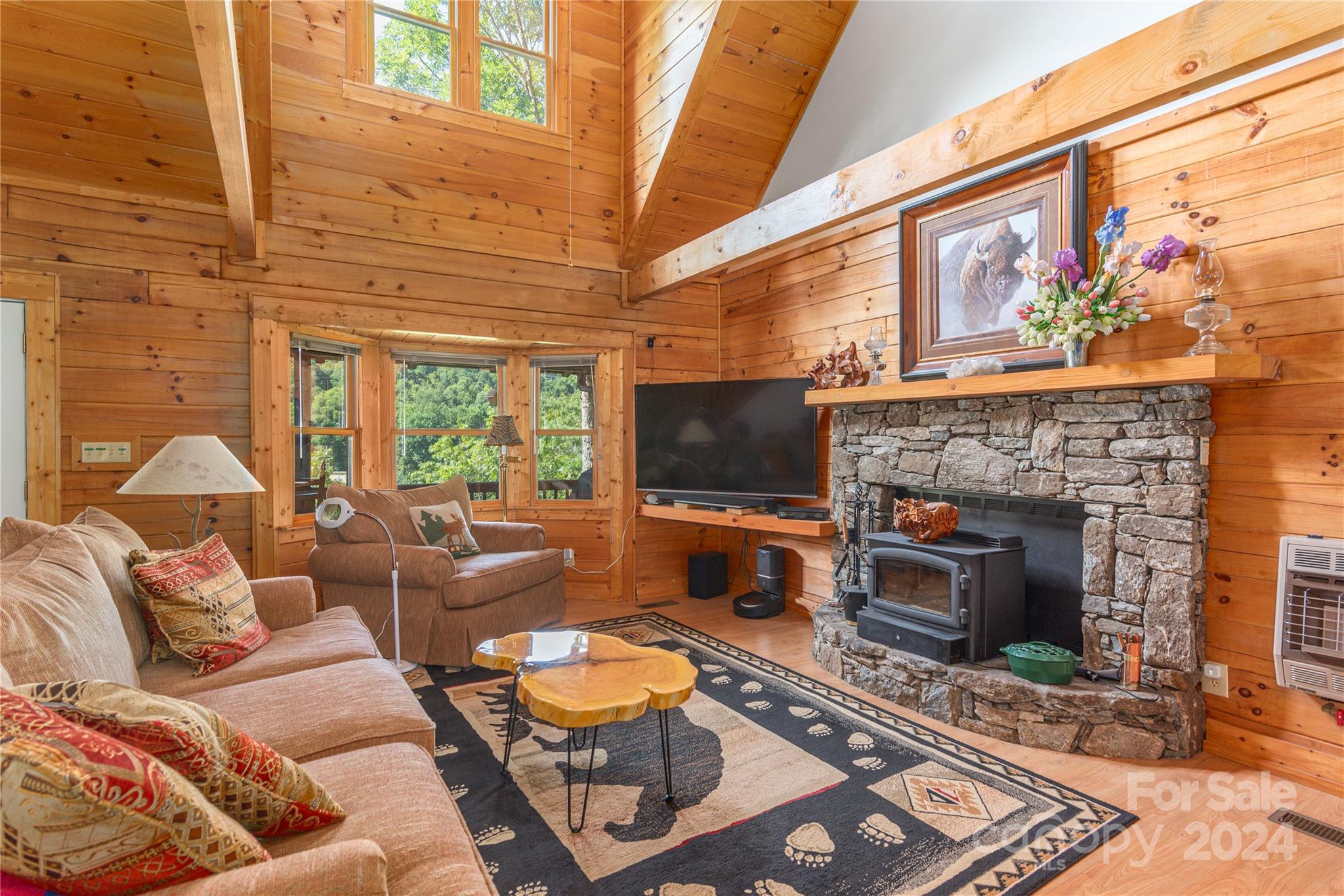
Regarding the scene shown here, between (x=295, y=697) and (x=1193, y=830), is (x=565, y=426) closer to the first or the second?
(x=295, y=697)

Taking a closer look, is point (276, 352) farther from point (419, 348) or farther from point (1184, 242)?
A: point (1184, 242)

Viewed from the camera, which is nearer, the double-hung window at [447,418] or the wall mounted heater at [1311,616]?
the wall mounted heater at [1311,616]

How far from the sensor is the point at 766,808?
2188mm

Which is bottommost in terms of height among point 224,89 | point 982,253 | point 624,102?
point 982,253

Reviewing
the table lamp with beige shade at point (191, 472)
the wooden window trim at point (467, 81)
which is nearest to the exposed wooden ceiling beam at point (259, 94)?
the wooden window trim at point (467, 81)

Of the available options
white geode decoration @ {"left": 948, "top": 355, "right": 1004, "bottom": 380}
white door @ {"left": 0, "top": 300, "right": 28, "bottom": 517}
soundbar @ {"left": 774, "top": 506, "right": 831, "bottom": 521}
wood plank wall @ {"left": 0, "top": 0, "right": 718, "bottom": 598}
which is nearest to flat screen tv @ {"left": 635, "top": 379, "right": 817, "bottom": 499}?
soundbar @ {"left": 774, "top": 506, "right": 831, "bottom": 521}

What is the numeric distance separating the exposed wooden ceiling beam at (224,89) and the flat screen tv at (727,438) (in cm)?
270

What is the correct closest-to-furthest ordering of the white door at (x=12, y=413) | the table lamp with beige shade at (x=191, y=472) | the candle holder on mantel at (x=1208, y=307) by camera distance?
1. the candle holder on mantel at (x=1208, y=307)
2. the table lamp with beige shade at (x=191, y=472)
3. the white door at (x=12, y=413)

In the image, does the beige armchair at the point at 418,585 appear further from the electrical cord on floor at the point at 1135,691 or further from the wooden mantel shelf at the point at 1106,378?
the electrical cord on floor at the point at 1135,691

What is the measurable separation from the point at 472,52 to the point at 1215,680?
514cm

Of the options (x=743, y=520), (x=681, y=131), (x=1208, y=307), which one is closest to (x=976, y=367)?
(x=1208, y=307)

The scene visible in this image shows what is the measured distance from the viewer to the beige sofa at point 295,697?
1039mm

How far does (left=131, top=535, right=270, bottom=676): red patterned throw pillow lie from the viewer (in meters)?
2.17

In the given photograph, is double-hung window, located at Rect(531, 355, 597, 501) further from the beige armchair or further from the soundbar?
the soundbar
